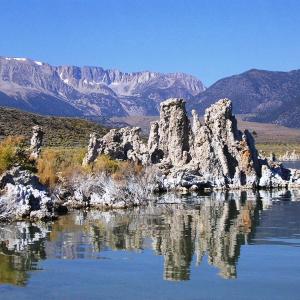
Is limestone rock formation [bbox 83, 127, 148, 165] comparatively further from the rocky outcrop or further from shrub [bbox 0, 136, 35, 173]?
the rocky outcrop

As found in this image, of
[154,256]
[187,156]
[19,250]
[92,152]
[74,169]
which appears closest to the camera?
[154,256]

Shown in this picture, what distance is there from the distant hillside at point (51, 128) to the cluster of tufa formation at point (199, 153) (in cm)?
4285

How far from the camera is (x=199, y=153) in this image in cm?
7762

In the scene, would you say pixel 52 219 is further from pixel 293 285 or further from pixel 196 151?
pixel 196 151

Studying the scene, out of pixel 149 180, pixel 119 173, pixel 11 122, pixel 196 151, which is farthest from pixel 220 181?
pixel 11 122

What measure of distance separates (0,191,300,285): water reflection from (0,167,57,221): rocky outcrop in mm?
1274

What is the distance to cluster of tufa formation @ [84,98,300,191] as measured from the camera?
2972 inches

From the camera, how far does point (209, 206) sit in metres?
55.2

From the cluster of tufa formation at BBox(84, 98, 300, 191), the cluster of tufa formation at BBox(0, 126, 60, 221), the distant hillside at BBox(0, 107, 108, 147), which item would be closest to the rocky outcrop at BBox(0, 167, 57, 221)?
the cluster of tufa formation at BBox(0, 126, 60, 221)

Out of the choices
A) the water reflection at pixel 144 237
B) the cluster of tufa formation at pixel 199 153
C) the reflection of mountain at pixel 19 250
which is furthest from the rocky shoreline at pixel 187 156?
the reflection of mountain at pixel 19 250

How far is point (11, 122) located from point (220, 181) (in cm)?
7365

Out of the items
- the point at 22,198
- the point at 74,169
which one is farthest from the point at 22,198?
the point at 74,169

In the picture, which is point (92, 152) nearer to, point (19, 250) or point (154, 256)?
point (19, 250)

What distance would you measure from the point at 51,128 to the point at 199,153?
75202 mm
